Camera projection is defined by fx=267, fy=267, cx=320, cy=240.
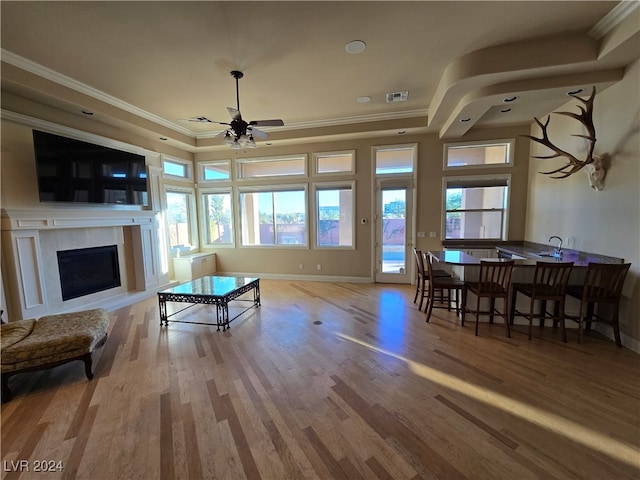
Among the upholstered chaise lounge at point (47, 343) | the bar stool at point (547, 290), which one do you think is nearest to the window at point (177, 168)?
the upholstered chaise lounge at point (47, 343)

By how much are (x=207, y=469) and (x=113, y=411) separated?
3.59 feet

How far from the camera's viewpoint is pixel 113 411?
2.16 metres

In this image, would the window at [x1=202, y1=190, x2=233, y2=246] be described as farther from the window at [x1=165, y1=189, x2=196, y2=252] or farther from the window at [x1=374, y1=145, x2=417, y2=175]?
the window at [x1=374, y1=145, x2=417, y2=175]

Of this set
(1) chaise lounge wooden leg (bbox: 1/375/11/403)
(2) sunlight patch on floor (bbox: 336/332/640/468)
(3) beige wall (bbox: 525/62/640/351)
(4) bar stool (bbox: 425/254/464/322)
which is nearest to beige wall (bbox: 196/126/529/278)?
(3) beige wall (bbox: 525/62/640/351)

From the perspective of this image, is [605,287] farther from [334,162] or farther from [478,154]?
[334,162]

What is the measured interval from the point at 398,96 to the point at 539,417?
4408 mm

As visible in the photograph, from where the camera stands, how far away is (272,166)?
642 centimetres

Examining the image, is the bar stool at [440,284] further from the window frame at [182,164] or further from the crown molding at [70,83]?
the window frame at [182,164]

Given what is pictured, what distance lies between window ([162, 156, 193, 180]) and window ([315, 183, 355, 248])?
3214mm

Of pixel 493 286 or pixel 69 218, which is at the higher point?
pixel 69 218

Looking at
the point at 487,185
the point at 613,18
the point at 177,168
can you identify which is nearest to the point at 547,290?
the point at 487,185

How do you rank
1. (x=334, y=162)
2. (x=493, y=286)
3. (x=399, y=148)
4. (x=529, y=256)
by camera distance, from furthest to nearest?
(x=334, y=162)
(x=399, y=148)
(x=529, y=256)
(x=493, y=286)

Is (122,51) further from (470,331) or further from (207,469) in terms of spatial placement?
(470,331)

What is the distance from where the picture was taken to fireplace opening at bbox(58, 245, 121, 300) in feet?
13.4
